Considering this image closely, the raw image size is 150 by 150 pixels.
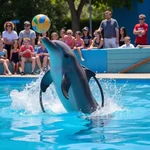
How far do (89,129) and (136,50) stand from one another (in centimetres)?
911

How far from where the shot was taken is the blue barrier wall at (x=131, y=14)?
31.4 meters

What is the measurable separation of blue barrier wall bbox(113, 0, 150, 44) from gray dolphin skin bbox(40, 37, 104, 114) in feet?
74.6

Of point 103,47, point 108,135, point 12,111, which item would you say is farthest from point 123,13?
point 108,135

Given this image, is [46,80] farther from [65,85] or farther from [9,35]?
[9,35]

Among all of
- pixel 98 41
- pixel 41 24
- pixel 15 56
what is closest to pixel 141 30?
pixel 98 41

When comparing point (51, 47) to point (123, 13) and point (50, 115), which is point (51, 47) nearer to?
point (50, 115)

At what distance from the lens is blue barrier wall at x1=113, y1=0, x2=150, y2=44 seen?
31.4m

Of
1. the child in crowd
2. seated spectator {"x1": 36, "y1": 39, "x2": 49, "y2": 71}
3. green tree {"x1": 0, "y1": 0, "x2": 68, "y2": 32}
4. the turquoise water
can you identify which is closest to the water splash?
the turquoise water

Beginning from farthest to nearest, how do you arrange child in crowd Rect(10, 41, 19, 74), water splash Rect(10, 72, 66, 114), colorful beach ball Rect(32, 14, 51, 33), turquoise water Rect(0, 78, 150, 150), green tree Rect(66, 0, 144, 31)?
green tree Rect(66, 0, 144, 31) → child in crowd Rect(10, 41, 19, 74) → colorful beach ball Rect(32, 14, 51, 33) → water splash Rect(10, 72, 66, 114) → turquoise water Rect(0, 78, 150, 150)

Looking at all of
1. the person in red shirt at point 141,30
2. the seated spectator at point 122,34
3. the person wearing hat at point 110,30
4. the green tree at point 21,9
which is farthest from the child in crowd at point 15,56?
the green tree at point 21,9

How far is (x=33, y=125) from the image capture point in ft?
27.0

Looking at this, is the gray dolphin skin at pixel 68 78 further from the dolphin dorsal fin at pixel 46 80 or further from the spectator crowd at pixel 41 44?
the spectator crowd at pixel 41 44

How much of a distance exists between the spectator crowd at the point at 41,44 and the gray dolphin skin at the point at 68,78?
785 centimetres

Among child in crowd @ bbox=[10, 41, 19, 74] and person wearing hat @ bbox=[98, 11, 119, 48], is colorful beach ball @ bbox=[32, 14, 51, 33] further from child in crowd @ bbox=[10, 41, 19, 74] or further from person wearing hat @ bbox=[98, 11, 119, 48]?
person wearing hat @ bbox=[98, 11, 119, 48]
